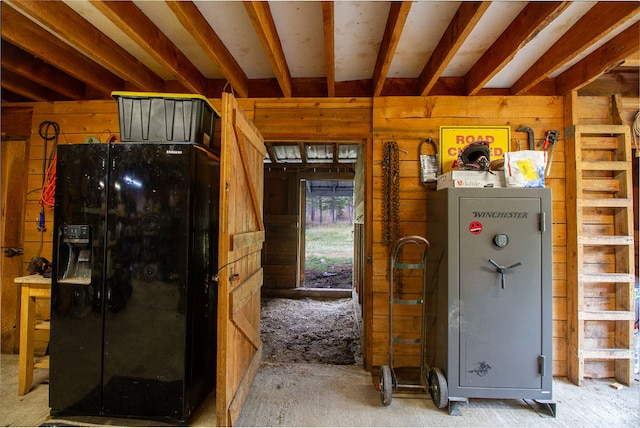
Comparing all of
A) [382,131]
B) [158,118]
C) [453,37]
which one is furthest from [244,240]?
[453,37]

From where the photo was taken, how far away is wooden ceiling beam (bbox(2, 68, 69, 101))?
2398mm

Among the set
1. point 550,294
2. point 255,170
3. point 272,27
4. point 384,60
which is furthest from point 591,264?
point 272,27

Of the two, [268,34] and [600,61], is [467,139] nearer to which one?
[600,61]

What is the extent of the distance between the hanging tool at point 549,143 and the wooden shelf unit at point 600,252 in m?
0.12

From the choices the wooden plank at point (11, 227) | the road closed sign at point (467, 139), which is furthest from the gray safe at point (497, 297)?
the wooden plank at point (11, 227)

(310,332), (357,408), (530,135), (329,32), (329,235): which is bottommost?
(310,332)

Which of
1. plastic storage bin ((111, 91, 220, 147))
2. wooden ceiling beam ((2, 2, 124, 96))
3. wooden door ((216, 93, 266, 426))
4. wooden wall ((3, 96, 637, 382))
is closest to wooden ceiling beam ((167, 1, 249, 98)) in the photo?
wooden wall ((3, 96, 637, 382))

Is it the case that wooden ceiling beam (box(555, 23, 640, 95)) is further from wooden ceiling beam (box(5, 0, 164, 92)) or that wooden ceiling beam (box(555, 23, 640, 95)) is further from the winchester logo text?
wooden ceiling beam (box(5, 0, 164, 92))

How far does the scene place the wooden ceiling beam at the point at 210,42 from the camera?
1584 millimetres

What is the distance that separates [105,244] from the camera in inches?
71.9

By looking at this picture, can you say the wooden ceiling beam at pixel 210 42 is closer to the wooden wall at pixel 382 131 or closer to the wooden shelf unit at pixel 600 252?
the wooden wall at pixel 382 131

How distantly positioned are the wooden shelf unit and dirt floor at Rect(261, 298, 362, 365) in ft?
6.86

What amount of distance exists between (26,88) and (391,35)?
3.32 m

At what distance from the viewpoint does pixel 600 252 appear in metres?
2.46
